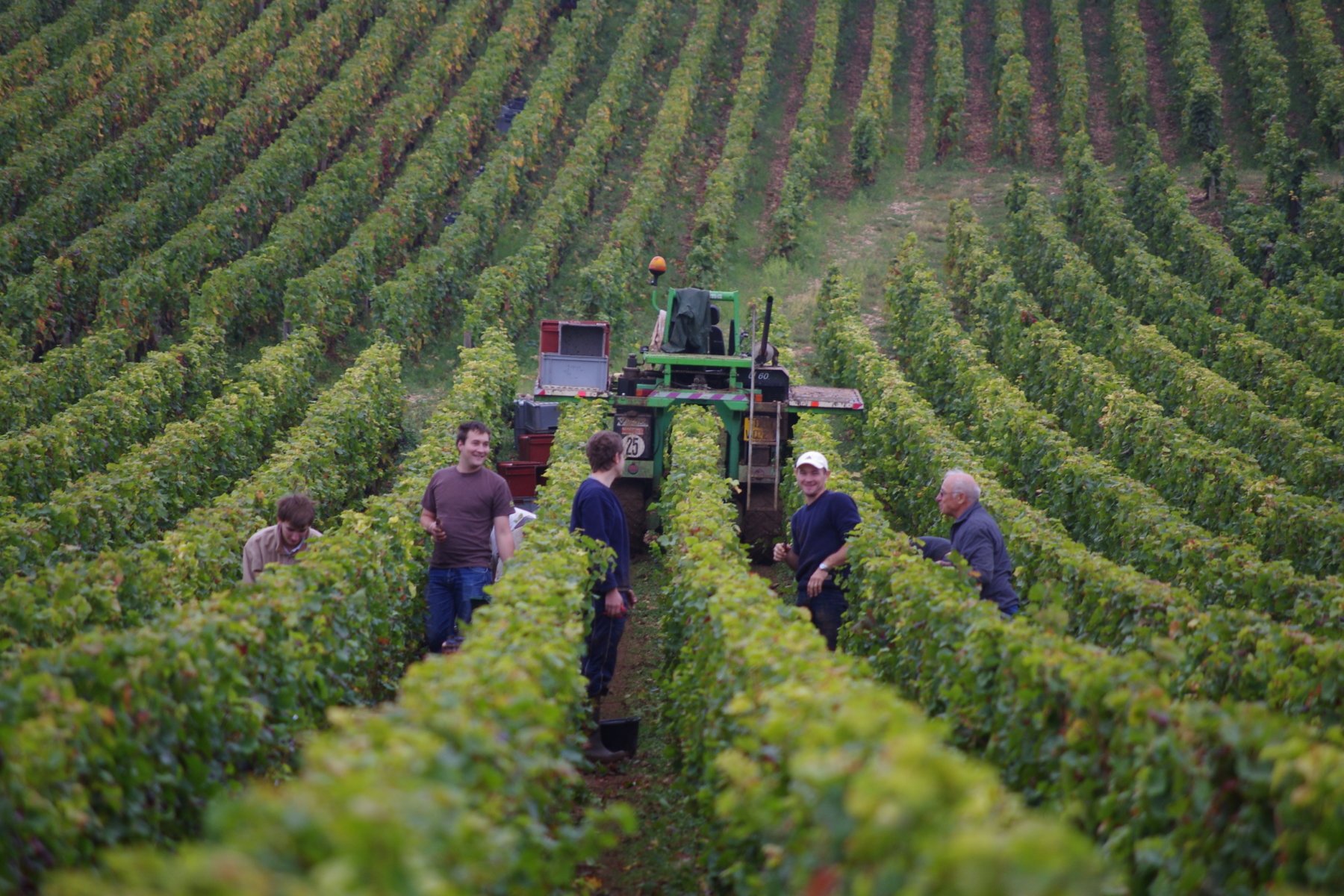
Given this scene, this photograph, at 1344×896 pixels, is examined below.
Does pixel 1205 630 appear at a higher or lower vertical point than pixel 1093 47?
lower

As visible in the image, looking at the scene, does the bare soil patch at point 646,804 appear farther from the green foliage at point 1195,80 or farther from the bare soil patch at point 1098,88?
the bare soil patch at point 1098,88

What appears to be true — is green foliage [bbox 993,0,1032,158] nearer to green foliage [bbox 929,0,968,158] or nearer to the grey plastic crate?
green foliage [bbox 929,0,968,158]

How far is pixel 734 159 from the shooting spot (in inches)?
1174

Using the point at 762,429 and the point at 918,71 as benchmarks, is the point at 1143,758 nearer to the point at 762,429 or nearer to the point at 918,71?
the point at 762,429

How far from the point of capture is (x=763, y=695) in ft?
15.3

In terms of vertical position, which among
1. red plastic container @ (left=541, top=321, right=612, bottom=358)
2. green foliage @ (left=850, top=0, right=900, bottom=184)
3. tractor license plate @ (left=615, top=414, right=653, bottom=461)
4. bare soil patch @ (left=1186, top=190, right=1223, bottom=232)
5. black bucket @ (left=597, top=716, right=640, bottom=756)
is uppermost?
green foliage @ (left=850, top=0, right=900, bottom=184)

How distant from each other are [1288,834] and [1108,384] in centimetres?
1213

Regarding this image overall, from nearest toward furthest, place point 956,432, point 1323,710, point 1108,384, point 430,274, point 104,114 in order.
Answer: point 1323,710, point 1108,384, point 956,432, point 430,274, point 104,114

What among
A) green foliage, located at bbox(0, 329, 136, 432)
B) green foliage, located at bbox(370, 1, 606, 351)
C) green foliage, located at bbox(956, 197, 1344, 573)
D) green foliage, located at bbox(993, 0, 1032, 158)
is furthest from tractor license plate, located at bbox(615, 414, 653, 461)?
green foliage, located at bbox(993, 0, 1032, 158)

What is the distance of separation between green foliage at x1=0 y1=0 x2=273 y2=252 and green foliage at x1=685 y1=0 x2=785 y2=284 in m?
11.5

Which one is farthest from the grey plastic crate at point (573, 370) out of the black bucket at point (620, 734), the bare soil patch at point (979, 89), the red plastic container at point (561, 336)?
the bare soil patch at point (979, 89)

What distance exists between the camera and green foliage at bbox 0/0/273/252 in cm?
2333

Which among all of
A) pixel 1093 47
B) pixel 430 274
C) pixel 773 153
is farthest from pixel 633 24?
pixel 430 274

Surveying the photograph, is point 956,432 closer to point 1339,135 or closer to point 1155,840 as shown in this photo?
point 1155,840
